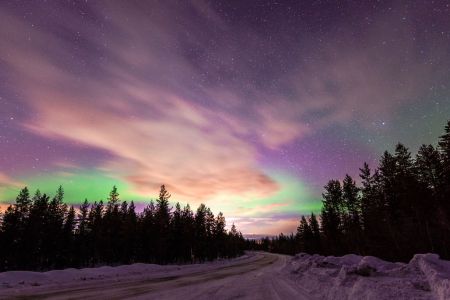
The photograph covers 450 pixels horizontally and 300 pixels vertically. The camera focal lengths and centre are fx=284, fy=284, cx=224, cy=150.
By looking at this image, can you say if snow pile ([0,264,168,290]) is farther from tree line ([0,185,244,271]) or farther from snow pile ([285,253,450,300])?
tree line ([0,185,244,271])

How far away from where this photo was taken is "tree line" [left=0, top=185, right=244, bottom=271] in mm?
55625

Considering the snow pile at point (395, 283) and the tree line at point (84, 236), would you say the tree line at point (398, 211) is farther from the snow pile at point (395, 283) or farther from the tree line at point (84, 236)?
the tree line at point (84, 236)

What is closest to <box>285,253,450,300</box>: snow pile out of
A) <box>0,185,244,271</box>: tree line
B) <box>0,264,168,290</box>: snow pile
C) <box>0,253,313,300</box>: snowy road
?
<box>0,253,313,300</box>: snowy road

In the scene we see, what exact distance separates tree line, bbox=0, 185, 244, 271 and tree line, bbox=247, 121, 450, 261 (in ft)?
121

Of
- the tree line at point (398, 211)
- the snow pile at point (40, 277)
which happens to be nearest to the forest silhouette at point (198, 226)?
the tree line at point (398, 211)

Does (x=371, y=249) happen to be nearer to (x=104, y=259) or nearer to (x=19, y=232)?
(x=104, y=259)

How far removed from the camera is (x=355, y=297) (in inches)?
324

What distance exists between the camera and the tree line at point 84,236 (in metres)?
55.6

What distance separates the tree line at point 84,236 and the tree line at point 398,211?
121 ft

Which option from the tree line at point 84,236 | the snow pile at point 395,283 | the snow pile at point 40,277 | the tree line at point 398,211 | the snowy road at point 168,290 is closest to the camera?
the snow pile at point 395,283

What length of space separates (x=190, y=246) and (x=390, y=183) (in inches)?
1834

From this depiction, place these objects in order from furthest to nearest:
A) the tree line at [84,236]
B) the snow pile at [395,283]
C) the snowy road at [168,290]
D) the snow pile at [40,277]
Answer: the tree line at [84,236] < the snow pile at [40,277] < the snowy road at [168,290] < the snow pile at [395,283]

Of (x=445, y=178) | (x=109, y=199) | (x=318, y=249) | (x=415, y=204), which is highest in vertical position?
(x=109, y=199)

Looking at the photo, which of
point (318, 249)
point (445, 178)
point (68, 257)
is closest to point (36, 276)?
point (445, 178)
